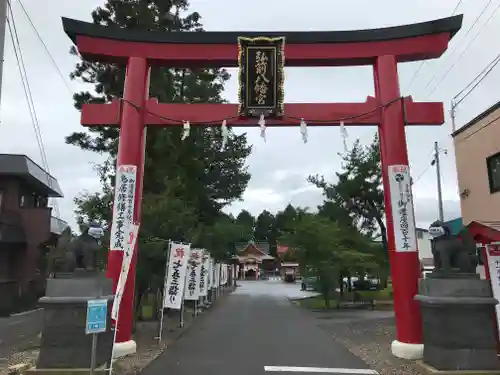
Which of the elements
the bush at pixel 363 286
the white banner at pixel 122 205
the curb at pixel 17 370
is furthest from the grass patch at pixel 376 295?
the curb at pixel 17 370

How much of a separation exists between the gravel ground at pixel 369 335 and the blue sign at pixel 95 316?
5.33m

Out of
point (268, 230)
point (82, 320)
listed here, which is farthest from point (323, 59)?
point (268, 230)

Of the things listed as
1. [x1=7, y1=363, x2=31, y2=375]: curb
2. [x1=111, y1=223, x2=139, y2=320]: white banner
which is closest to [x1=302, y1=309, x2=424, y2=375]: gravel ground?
[x1=111, y1=223, x2=139, y2=320]: white banner

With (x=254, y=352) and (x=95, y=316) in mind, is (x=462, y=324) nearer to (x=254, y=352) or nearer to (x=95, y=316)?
(x=254, y=352)

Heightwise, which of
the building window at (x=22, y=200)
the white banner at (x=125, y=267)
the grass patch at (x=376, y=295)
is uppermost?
the building window at (x=22, y=200)

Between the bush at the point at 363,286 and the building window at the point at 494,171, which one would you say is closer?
the building window at the point at 494,171

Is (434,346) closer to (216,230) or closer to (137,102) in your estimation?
(137,102)

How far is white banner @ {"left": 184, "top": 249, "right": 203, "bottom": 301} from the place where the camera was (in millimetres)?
16141

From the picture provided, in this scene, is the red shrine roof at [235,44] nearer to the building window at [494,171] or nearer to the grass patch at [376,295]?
the building window at [494,171]

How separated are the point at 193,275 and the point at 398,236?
8.88 metres

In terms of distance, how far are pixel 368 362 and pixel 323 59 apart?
282 inches

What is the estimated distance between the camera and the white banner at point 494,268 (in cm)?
863

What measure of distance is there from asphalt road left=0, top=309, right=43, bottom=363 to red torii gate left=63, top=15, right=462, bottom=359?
4.01m

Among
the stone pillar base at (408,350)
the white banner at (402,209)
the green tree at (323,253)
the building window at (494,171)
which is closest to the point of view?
the stone pillar base at (408,350)
